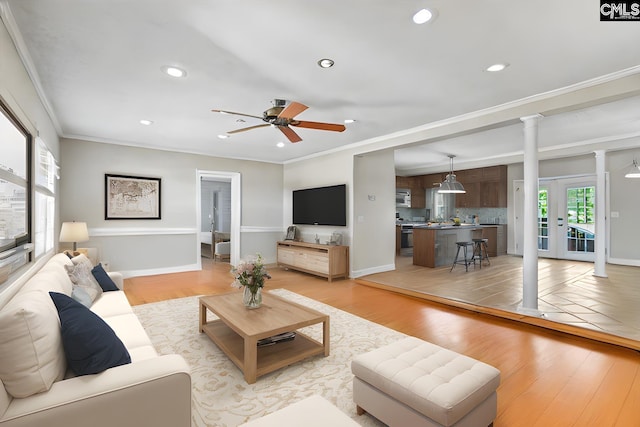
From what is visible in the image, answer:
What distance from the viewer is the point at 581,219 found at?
7477 mm

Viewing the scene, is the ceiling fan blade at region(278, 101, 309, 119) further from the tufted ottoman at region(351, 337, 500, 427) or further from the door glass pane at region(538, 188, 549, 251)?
the door glass pane at region(538, 188, 549, 251)

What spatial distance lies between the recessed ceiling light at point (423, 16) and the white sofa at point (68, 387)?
252 cm

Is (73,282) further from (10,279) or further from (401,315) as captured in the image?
(401,315)

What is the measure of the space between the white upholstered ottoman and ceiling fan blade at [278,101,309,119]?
241 centimetres

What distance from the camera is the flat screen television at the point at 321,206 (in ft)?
19.7

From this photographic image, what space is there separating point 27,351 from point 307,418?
1.23m

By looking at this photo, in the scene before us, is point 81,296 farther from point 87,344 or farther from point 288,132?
point 288,132

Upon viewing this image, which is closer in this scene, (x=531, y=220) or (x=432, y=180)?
(x=531, y=220)

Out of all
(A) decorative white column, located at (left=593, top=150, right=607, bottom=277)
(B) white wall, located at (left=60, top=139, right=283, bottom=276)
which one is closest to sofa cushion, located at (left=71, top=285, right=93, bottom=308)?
(B) white wall, located at (left=60, top=139, right=283, bottom=276)

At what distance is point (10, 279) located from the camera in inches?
82.7

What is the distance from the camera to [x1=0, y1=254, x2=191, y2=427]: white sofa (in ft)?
4.17

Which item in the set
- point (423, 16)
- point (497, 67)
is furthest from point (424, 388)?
point (497, 67)

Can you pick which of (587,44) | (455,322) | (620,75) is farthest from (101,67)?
(620,75)

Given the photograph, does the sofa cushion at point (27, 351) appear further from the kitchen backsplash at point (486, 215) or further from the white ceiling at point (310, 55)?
the kitchen backsplash at point (486, 215)
